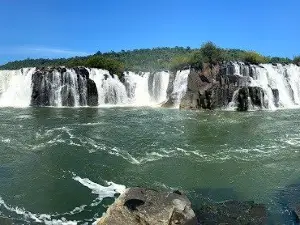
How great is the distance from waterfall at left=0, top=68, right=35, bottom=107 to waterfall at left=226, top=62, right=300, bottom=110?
20329mm

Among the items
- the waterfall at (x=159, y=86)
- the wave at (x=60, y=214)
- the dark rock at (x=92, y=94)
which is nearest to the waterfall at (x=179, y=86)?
the waterfall at (x=159, y=86)

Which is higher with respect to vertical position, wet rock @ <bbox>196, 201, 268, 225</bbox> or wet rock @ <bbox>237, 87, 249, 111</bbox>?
wet rock @ <bbox>237, 87, 249, 111</bbox>

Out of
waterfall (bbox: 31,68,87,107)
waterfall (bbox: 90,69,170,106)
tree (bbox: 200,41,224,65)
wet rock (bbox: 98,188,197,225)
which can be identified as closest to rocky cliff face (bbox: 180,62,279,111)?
tree (bbox: 200,41,224,65)

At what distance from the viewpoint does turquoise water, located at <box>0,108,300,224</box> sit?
13828mm

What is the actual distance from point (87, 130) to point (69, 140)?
3.22 metres

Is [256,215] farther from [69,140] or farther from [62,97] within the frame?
[62,97]

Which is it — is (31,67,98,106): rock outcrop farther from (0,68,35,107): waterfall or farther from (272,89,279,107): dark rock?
(272,89,279,107): dark rock

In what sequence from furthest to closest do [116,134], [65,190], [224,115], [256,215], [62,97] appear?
[62,97]
[224,115]
[116,134]
[65,190]
[256,215]

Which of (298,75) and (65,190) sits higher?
(298,75)

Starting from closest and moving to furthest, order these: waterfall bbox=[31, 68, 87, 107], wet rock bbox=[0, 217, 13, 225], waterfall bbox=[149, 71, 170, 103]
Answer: wet rock bbox=[0, 217, 13, 225]
waterfall bbox=[31, 68, 87, 107]
waterfall bbox=[149, 71, 170, 103]

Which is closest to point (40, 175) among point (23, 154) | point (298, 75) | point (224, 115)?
point (23, 154)

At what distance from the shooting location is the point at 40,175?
16672mm

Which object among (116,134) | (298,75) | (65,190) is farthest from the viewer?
(298,75)

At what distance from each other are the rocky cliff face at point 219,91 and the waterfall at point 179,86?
138 cm
